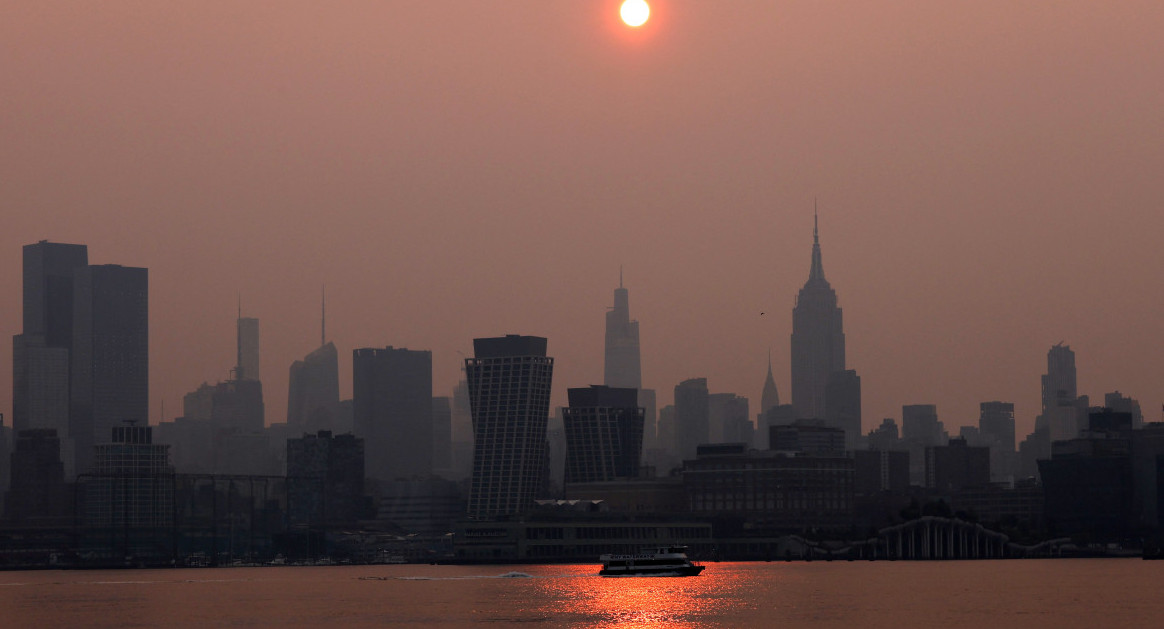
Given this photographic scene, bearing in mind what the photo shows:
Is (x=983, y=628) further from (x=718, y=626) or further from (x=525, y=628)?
(x=525, y=628)

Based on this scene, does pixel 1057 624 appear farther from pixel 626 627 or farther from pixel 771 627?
pixel 626 627

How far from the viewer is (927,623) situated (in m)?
198

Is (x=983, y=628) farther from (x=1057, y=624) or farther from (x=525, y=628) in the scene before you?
(x=525, y=628)

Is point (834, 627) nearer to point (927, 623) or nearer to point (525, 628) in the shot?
point (927, 623)

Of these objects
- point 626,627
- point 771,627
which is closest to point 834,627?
point 771,627

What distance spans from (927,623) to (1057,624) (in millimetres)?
13139

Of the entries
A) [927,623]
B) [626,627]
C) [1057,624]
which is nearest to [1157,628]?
[1057,624]

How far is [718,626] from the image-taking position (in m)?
198

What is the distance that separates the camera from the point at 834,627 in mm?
194750

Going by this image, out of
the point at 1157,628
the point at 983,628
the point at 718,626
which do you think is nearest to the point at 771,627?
the point at 718,626

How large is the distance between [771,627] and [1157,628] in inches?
1513

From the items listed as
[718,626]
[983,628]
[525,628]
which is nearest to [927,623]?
[983,628]

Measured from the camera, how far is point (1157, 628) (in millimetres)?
189375

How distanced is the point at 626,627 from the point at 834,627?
21.5m
